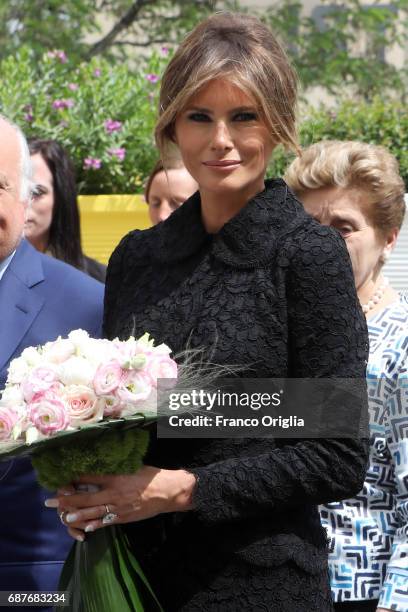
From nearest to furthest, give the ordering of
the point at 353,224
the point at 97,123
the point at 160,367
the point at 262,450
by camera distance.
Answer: the point at 160,367 → the point at 262,450 → the point at 353,224 → the point at 97,123

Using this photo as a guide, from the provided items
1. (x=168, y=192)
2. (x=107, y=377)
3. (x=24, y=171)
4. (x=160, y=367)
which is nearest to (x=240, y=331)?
(x=160, y=367)

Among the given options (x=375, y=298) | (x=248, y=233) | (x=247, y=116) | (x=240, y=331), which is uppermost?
(x=247, y=116)

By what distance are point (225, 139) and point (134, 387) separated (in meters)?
0.60

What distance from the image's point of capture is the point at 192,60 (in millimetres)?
2465

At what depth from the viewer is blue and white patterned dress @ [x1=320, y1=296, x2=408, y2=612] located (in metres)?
2.75

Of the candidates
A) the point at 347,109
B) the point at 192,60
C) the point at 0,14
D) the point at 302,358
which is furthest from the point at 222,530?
the point at 0,14

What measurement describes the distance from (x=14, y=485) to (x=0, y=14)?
15.4m

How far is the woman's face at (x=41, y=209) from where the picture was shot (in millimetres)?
5594

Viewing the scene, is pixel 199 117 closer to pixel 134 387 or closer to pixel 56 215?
pixel 134 387

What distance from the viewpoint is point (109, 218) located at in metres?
8.47

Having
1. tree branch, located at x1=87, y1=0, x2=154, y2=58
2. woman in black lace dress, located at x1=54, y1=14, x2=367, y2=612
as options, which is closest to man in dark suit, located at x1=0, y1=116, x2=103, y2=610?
woman in black lace dress, located at x1=54, y1=14, x2=367, y2=612

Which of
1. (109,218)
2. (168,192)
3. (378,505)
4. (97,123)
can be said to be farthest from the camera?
(97,123)

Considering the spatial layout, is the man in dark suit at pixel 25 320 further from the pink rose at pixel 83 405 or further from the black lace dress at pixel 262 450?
the pink rose at pixel 83 405

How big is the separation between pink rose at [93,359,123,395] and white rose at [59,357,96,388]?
15 mm
